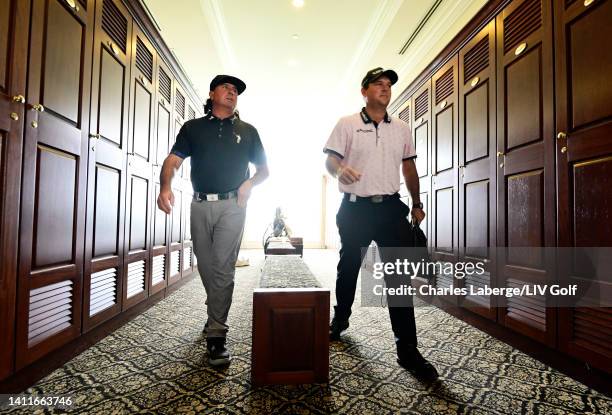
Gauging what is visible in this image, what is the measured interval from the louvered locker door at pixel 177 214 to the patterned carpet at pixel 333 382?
1320 millimetres

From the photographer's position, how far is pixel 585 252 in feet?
4.88

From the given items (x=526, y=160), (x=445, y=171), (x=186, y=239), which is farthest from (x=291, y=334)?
(x=186, y=239)

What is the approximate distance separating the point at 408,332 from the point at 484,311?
3.34ft

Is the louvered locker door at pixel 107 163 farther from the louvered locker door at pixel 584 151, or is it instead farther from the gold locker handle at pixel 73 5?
the louvered locker door at pixel 584 151

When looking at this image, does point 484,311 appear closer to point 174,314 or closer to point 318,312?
point 318,312

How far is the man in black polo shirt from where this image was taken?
1641 mm

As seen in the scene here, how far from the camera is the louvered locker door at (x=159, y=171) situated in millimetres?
2820

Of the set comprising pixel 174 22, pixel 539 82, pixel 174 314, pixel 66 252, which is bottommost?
pixel 174 314

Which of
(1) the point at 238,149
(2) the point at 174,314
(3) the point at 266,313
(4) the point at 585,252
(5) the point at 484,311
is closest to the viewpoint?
(3) the point at 266,313

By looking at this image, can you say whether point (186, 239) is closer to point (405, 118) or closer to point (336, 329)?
point (336, 329)

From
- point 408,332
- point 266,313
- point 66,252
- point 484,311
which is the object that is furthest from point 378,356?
point 66,252

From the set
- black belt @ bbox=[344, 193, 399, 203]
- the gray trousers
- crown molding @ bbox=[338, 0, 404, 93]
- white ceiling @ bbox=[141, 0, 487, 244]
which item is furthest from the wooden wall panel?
crown molding @ bbox=[338, 0, 404, 93]

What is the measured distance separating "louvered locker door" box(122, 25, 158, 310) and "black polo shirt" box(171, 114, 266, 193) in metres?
0.84

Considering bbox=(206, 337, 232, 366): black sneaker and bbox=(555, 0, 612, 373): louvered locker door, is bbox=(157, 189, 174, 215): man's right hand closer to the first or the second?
bbox=(206, 337, 232, 366): black sneaker
